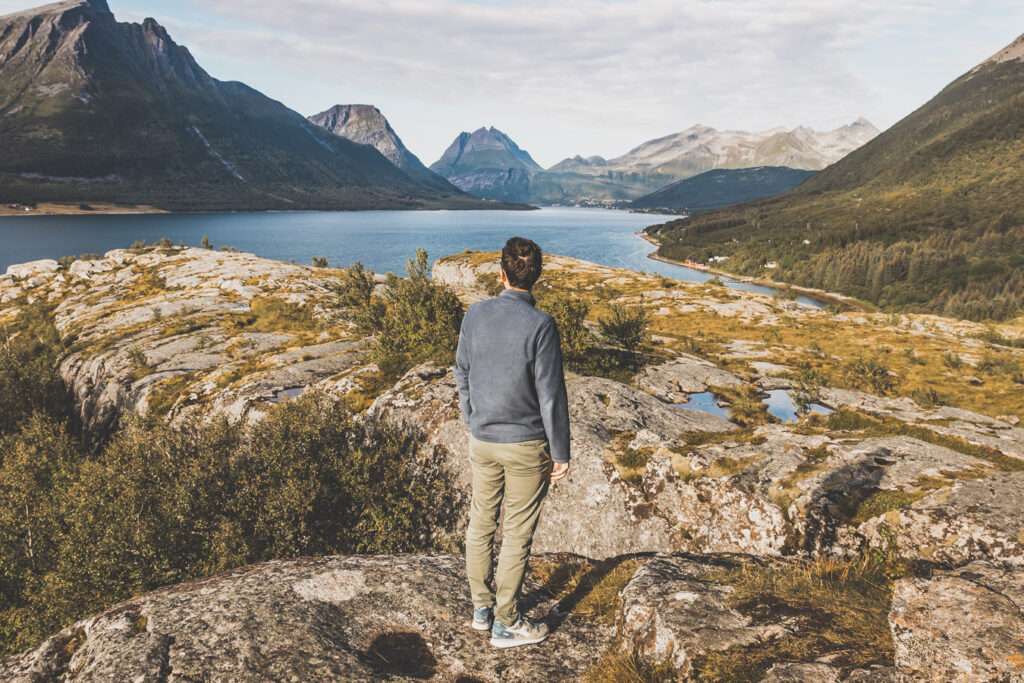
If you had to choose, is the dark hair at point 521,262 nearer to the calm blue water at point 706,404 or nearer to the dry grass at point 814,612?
the dry grass at point 814,612

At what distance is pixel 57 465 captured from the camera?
22922 mm

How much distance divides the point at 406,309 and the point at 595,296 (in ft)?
212

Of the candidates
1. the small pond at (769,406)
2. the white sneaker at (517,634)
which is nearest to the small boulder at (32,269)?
the small pond at (769,406)

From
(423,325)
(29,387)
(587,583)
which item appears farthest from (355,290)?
(587,583)

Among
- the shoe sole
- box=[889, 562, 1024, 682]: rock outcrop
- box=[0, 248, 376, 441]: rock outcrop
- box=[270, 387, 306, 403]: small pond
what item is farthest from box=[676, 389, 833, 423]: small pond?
box=[270, 387, 306, 403]: small pond

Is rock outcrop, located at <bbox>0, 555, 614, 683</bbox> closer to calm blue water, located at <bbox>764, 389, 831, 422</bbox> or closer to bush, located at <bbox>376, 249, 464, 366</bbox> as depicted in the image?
bush, located at <bbox>376, 249, 464, 366</bbox>

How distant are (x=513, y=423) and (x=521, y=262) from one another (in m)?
2.02

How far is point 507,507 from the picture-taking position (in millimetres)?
6027

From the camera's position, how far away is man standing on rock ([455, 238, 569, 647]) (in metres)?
5.74

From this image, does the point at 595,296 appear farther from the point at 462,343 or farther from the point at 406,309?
the point at 462,343

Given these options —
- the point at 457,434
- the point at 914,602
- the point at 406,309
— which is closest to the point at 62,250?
the point at 406,309

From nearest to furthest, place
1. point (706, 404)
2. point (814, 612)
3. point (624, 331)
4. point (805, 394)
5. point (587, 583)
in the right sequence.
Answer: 1. point (814, 612)
2. point (587, 583)
3. point (706, 404)
4. point (805, 394)
5. point (624, 331)

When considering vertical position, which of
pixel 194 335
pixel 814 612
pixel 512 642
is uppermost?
pixel 814 612

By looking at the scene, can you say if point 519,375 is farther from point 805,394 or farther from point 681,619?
point 805,394
